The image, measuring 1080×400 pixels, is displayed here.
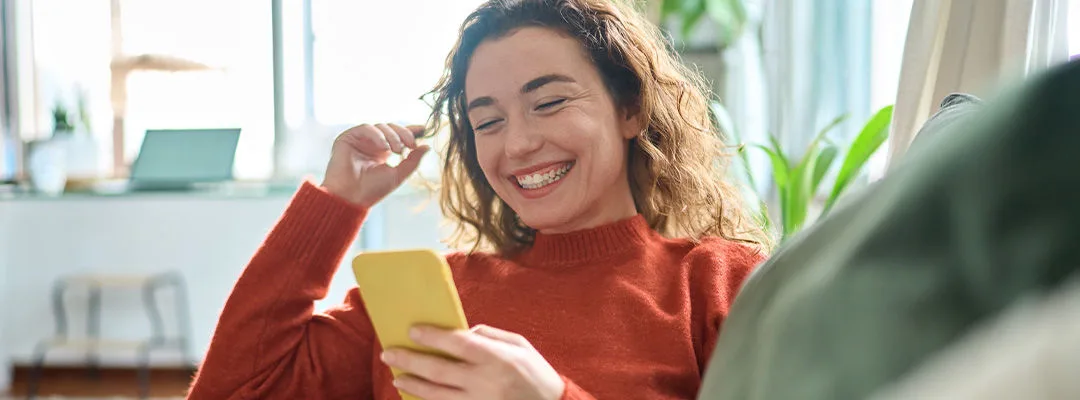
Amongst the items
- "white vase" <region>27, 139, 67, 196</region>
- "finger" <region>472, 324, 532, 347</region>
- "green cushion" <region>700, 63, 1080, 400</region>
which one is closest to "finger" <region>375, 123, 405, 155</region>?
"finger" <region>472, 324, 532, 347</region>

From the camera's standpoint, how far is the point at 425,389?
85 cm

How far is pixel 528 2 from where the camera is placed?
3.94ft

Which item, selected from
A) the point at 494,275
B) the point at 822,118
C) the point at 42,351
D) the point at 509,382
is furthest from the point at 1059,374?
the point at 42,351

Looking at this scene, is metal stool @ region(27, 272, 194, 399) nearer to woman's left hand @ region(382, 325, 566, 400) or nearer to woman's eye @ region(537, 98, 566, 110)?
woman's eye @ region(537, 98, 566, 110)

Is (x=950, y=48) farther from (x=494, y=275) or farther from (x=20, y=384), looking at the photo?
(x=20, y=384)

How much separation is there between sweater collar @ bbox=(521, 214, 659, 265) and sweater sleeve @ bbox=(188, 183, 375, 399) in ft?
0.83

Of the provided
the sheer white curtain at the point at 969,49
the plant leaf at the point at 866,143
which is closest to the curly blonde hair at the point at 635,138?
the sheer white curtain at the point at 969,49

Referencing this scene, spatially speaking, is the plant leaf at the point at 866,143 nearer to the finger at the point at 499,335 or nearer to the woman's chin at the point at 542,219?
the woman's chin at the point at 542,219

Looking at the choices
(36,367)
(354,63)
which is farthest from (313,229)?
(36,367)

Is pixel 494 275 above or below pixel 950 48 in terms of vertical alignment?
below

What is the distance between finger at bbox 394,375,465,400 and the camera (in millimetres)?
827

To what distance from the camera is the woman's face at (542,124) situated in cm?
115

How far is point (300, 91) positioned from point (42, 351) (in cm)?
165

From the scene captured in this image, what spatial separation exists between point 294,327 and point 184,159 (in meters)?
3.37
